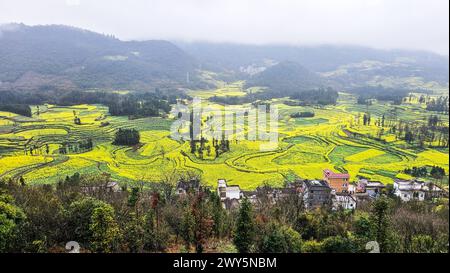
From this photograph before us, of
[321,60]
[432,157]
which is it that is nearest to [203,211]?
[432,157]

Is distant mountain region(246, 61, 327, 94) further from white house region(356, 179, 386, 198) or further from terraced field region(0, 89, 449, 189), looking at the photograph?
white house region(356, 179, 386, 198)

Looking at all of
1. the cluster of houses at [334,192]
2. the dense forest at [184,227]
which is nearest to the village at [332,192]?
the cluster of houses at [334,192]

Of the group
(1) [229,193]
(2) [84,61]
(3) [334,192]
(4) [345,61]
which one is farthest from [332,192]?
(4) [345,61]

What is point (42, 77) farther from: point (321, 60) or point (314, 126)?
point (321, 60)

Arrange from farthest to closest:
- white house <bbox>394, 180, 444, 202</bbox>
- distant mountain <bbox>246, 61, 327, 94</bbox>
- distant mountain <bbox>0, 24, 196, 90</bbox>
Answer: distant mountain <bbox>246, 61, 327, 94</bbox>, distant mountain <bbox>0, 24, 196, 90</bbox>, white house <bbox>394, 180, 444, 202</bbox>

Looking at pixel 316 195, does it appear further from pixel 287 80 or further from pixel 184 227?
pixel 287 80

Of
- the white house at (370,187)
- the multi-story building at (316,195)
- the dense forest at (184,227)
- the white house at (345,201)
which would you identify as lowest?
the white house at (370,187)

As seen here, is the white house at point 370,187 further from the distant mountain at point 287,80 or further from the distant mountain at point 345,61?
the distant mountain at point 345,61

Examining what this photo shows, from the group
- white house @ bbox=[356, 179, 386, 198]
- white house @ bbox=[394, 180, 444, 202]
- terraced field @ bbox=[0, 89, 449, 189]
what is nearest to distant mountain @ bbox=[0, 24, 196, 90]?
terraced field @ bbox=[0, 89, 449, 189]
